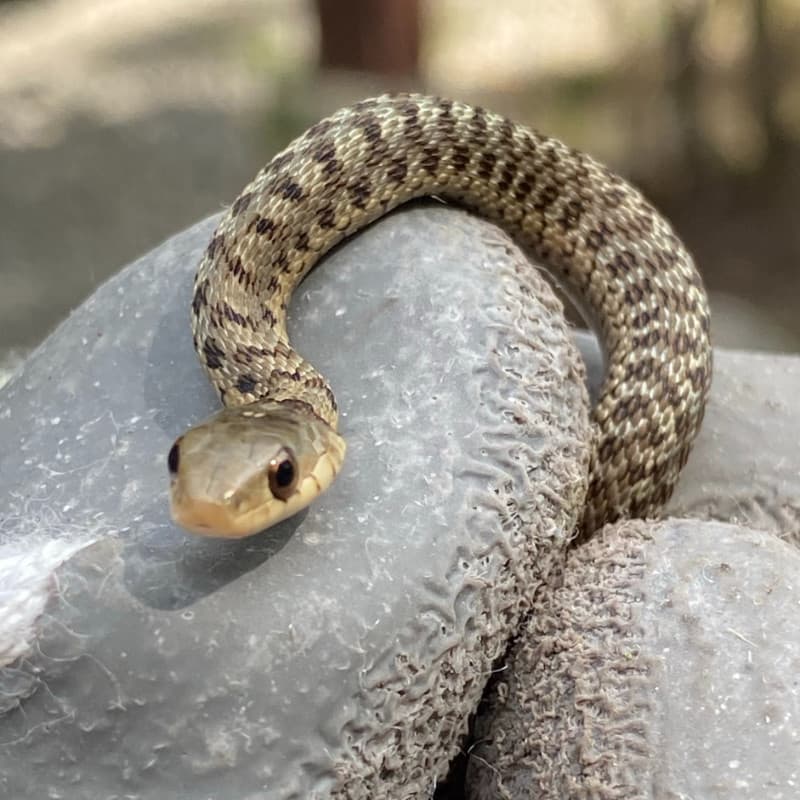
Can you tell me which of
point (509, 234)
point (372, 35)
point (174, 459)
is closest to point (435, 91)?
point (372, 35)

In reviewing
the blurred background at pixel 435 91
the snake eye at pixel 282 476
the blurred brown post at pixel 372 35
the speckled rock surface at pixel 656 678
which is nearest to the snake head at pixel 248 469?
the snake eye at pixel 282 476

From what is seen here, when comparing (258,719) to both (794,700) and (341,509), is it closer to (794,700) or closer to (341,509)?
(341,509)

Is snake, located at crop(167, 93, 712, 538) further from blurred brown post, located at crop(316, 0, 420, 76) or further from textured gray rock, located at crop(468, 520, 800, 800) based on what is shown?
blurred brown post, located at crop(316, 0, 420, 76)

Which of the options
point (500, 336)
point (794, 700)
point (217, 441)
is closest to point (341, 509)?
point (217, 441)

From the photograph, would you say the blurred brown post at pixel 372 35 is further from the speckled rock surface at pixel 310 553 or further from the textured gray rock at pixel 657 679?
the textured gray rock at pixel 657 679

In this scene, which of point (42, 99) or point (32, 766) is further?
point (42, 99)

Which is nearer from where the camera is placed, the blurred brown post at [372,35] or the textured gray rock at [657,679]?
the textured gray rock at [657,679]

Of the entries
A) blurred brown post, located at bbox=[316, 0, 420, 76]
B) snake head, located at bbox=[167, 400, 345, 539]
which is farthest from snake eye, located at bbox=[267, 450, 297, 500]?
blurred brown post, located at bbox=[316, 0, 420, 76]
